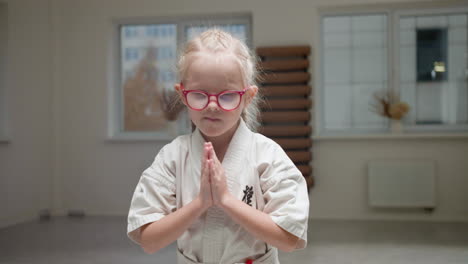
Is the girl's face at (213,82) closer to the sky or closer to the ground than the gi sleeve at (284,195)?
closer to the sky

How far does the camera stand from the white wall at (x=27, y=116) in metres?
4.52

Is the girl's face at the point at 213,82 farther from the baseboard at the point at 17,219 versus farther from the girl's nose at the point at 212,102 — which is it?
the baseboard at the point at 17,219

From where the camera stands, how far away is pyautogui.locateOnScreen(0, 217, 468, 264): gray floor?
321 cm

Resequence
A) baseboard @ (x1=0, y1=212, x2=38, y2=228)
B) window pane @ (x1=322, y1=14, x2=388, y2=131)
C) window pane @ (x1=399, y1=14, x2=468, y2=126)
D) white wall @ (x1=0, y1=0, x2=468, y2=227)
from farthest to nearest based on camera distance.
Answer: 1. window pane @ (x1=322, y1=14, x2=388, y2=131)
2. window pane @ (x1=399, y1=14, x2=468, y2=126)
3. white wall @ (x1=0, y1=0, x2=468, y2=227)
4. baseboard @ (x1=0, y1=212, x2=38, y2=228)

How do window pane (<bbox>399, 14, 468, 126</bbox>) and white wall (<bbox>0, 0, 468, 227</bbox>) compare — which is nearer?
white wall (<bbox>0, 0, 468, 227</bbox>)

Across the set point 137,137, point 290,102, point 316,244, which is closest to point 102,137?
point 137,137

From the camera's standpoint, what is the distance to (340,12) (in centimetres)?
488

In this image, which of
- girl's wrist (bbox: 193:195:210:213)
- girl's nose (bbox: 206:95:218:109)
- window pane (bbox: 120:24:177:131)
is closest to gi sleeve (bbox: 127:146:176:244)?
girl's wrist (bbox: 193:195:210:213)

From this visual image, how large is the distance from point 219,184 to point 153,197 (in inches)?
7.4

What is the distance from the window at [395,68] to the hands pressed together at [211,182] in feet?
13.6

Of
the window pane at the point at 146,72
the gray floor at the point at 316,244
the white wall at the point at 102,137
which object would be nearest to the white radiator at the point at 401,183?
the white wall at the point at 102,137

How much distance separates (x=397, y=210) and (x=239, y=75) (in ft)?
14.0

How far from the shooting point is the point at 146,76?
5.29 metres

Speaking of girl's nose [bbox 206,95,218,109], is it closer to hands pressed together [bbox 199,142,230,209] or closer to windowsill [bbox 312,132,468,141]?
hands pressed together [bbox 199,142,230,209]
